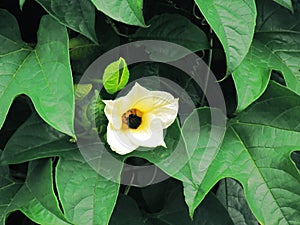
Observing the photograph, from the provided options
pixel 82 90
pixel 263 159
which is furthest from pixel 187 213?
pixel 82 90

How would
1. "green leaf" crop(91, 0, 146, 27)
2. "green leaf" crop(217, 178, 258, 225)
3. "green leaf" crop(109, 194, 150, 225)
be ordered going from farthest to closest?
"green leaf" crop(217, 178, 258, 225), "green leaf" crop(109, 194, 150, 225), "green leaf" crop(91, 0, 146, 27)

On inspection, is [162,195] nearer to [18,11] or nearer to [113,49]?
A: [113,49]

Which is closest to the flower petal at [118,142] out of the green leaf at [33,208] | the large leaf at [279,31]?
the green leaf at [33,208]

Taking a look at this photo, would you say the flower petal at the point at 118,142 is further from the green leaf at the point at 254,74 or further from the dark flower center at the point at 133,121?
the green leaf at the point at 254,74

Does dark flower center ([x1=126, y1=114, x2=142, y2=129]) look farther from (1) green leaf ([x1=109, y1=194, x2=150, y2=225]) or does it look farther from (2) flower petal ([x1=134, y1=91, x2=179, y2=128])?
(1) green leaf ([x1=109, y1=194, x2=150, y2=225])

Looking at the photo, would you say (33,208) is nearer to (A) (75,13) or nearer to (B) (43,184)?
(B) (43,184)

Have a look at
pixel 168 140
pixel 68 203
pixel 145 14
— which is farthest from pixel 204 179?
pixel 145 14

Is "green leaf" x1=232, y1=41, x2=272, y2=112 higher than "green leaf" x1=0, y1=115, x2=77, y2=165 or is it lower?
higher

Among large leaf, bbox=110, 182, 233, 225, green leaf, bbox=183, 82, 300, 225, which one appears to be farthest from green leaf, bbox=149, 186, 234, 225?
green leaf, bbox=183, 82, 300, 225
